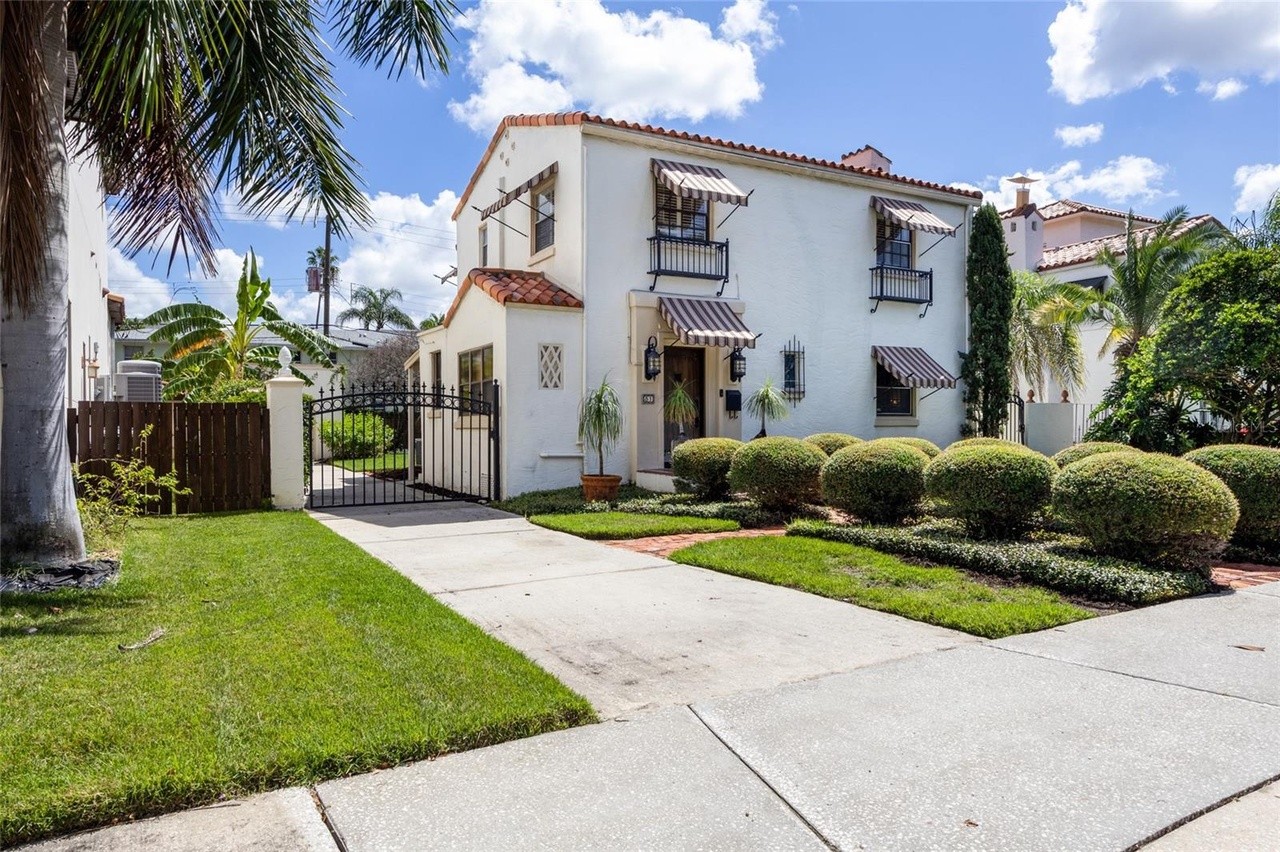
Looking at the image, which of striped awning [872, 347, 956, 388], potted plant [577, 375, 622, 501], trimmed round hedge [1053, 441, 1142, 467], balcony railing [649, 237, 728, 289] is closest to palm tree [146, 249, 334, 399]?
potted plant [577, 375, 622, 501]

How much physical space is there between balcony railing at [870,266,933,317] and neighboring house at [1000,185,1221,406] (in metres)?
6.73

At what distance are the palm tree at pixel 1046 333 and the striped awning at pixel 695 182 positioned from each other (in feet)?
34.0

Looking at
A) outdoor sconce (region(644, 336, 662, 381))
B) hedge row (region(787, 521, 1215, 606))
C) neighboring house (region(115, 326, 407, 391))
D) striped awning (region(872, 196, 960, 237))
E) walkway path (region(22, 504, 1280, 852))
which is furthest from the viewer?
neighboring house (region(115, 326, 407, 391))

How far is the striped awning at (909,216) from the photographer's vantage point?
17094mm

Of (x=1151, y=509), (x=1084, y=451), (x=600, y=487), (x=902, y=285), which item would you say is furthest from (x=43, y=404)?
(x=902, y=285)

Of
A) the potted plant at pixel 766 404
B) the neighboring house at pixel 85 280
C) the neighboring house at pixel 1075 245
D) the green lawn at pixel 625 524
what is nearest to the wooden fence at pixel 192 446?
the neighboring house at pixel 85 280

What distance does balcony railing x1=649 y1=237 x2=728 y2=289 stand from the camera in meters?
15.0

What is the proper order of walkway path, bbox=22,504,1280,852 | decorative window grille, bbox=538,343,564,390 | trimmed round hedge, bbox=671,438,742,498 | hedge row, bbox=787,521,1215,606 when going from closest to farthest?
walkway path, bbox=22,504,1280,852 < hedge row, bbox=787,521,1215,606 < trimmed round hedge, bbox=671,438,742,498 < decorative window grille, bbox=538,343,564,390

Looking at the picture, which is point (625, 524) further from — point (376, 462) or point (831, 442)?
point (376, 462)

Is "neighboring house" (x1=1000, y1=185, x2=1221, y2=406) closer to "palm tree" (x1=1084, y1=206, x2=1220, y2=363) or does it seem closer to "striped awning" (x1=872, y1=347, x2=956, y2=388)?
"palm tree" (x1=1084, y1=206, x2=1220, y2=363)

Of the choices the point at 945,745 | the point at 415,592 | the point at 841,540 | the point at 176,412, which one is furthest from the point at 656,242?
the point at 945,745

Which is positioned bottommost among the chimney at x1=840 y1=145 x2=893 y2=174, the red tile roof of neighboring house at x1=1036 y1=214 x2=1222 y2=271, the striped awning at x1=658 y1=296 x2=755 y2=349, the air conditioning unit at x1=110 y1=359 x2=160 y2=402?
the air conditioning unit at x1=110 y1=359 x2=160 y2=402

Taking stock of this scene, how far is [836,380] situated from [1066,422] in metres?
6.10

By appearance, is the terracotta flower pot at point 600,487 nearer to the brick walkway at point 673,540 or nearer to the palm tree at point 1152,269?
the brick walkway at point 673,540
